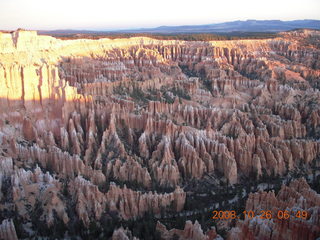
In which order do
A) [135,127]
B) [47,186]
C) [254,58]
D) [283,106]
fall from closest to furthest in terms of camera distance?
1. [47,186]
2. [135,127]
3. [283,106]
4. [254,58]

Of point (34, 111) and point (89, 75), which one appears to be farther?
point (89, 75)

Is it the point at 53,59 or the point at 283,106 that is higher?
the point at 53,59

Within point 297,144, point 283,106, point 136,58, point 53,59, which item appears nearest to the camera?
point 297,144

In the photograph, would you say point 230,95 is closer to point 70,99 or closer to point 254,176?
point 254,176

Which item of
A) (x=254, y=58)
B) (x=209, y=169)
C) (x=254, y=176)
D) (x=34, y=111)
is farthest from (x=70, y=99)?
(x=254, y=58)
